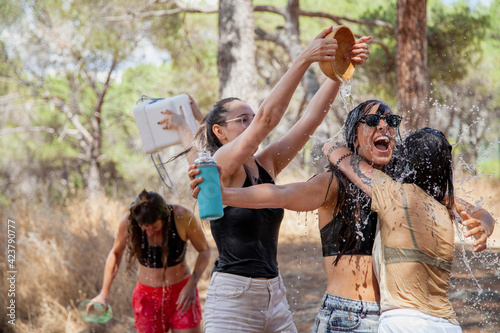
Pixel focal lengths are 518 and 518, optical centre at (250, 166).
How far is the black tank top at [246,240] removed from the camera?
246cm

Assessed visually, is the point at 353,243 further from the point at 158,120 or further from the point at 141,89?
the point at 141,89

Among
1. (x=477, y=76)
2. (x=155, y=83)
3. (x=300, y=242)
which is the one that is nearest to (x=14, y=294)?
(x=300, y=242)

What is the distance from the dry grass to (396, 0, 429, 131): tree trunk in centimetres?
272

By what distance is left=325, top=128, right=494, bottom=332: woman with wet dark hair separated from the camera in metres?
1.91

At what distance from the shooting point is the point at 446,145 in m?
2.10

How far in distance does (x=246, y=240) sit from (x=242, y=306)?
0.31 metres

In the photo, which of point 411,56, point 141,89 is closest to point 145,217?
point 411,56

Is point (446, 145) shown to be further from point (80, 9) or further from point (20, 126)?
point (20, 126)

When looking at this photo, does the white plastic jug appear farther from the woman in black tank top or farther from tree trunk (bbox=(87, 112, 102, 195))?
tree trunk (bbox=(87, 112, 102, 195))

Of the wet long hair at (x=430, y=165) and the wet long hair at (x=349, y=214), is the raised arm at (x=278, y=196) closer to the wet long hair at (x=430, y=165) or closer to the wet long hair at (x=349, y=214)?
the wet long hair at (x=349, y=214)

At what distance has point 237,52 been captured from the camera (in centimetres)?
877

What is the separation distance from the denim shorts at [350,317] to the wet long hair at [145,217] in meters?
2.07

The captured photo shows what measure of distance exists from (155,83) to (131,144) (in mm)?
2681

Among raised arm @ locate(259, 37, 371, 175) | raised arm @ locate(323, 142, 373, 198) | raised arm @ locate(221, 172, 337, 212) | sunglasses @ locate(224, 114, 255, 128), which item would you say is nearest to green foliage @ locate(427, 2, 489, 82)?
raised arm @ locate(259, 37, 371, 175)
